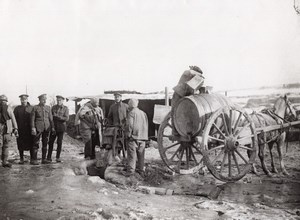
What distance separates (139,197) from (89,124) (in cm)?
346

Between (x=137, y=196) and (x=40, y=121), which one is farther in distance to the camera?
(x=40, y=121)

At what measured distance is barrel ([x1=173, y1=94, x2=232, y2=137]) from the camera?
6125 millimetres

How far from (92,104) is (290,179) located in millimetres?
5399

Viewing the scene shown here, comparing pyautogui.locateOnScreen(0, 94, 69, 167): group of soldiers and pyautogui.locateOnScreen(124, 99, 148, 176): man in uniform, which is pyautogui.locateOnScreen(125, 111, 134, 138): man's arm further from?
pyautogui.locateOnScreen(0, 94, 69, 167): group of soldiers

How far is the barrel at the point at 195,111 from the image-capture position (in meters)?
6.12

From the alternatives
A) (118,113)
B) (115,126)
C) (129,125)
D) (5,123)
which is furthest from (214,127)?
(5,123)

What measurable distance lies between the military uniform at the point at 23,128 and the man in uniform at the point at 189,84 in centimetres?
445

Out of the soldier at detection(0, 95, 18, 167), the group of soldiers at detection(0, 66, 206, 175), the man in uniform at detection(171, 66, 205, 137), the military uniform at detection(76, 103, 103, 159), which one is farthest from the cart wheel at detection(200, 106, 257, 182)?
the soldier at detection(0, 95, 18, 167)

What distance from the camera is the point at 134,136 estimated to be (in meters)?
7.41

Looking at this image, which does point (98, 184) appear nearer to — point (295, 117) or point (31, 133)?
point (31, 133)

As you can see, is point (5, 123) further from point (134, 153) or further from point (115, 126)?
point (134, 153)

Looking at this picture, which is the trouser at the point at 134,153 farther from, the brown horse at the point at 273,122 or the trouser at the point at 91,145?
the brown horse at the point at 273,122

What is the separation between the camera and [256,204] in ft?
18.6

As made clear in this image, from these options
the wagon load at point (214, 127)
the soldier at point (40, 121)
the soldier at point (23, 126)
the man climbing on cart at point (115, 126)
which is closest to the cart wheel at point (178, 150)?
the wagon load at point (214, 127)
